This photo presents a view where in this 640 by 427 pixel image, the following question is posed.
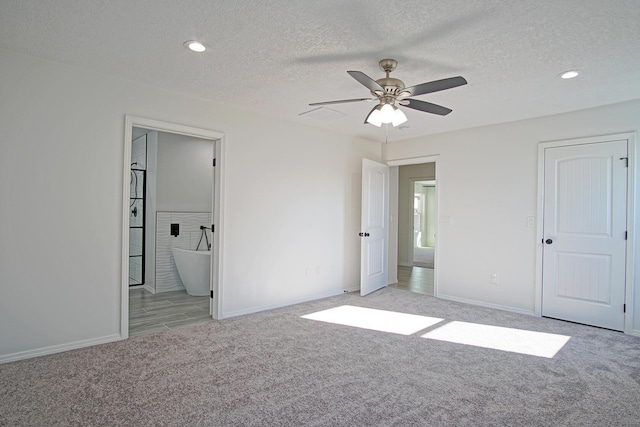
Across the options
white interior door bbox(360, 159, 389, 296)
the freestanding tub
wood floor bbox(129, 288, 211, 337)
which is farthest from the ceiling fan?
the freestanding tub

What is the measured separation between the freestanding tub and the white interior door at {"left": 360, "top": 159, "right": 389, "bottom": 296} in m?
2.23

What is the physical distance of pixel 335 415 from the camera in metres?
2.09

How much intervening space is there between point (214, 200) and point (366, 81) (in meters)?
2.32

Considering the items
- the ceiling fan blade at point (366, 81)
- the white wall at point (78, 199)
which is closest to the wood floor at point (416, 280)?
the white wall at point (78, 199)

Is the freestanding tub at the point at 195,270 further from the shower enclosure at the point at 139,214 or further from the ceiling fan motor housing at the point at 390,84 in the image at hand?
the ceiling fan motor housing at the point at 390,84

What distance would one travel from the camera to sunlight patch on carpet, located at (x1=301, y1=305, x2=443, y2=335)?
3.71 m

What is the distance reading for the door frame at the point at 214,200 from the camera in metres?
3.29

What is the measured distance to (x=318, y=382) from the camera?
2496 mm

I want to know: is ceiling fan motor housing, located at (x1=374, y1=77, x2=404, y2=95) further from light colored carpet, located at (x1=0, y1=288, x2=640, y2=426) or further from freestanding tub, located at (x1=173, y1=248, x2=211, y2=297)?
freestanding tub, located at (x1=173, y1=248, x2=211, y2=297)

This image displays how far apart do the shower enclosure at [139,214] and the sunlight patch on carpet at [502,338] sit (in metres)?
4.42

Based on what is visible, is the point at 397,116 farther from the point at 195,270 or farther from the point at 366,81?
the point at 195,270

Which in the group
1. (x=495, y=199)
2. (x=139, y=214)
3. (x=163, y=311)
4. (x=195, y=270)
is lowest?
(x=163, y=311)

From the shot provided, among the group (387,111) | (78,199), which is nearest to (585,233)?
(387,111)

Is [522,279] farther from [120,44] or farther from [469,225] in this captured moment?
[120,44]
